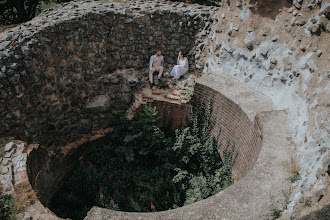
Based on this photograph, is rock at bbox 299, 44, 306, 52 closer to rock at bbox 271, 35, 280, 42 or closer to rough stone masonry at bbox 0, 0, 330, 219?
rough stone masonry at bbox 0, 0, 330, 219

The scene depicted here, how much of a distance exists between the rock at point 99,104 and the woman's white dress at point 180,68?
1.89 meters

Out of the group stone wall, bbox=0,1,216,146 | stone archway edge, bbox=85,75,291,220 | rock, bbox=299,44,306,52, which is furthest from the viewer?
stone wall, bbox=0,1,216,146

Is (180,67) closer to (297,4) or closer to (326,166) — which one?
(297,4)

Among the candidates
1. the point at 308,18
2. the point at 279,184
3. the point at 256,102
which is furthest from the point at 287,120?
the point at 308,18

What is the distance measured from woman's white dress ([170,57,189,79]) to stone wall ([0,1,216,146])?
0.44 metres

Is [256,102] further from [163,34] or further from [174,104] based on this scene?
[163,34]

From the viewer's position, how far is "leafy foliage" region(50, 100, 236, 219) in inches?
227

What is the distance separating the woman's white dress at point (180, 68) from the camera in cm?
737

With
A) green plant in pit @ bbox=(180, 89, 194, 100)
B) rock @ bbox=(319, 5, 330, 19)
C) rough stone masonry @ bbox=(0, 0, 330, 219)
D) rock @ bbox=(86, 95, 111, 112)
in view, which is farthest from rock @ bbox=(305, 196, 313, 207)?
rock @ bbox=(86, 95, 111, 112)

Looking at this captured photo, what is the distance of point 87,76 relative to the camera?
6809 mm

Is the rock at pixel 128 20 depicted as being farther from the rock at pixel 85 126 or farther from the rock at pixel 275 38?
the rock at pixel 275 38

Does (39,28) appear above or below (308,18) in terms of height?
below

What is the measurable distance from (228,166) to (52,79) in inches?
170

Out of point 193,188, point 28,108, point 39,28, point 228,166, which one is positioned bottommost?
point 193,188
